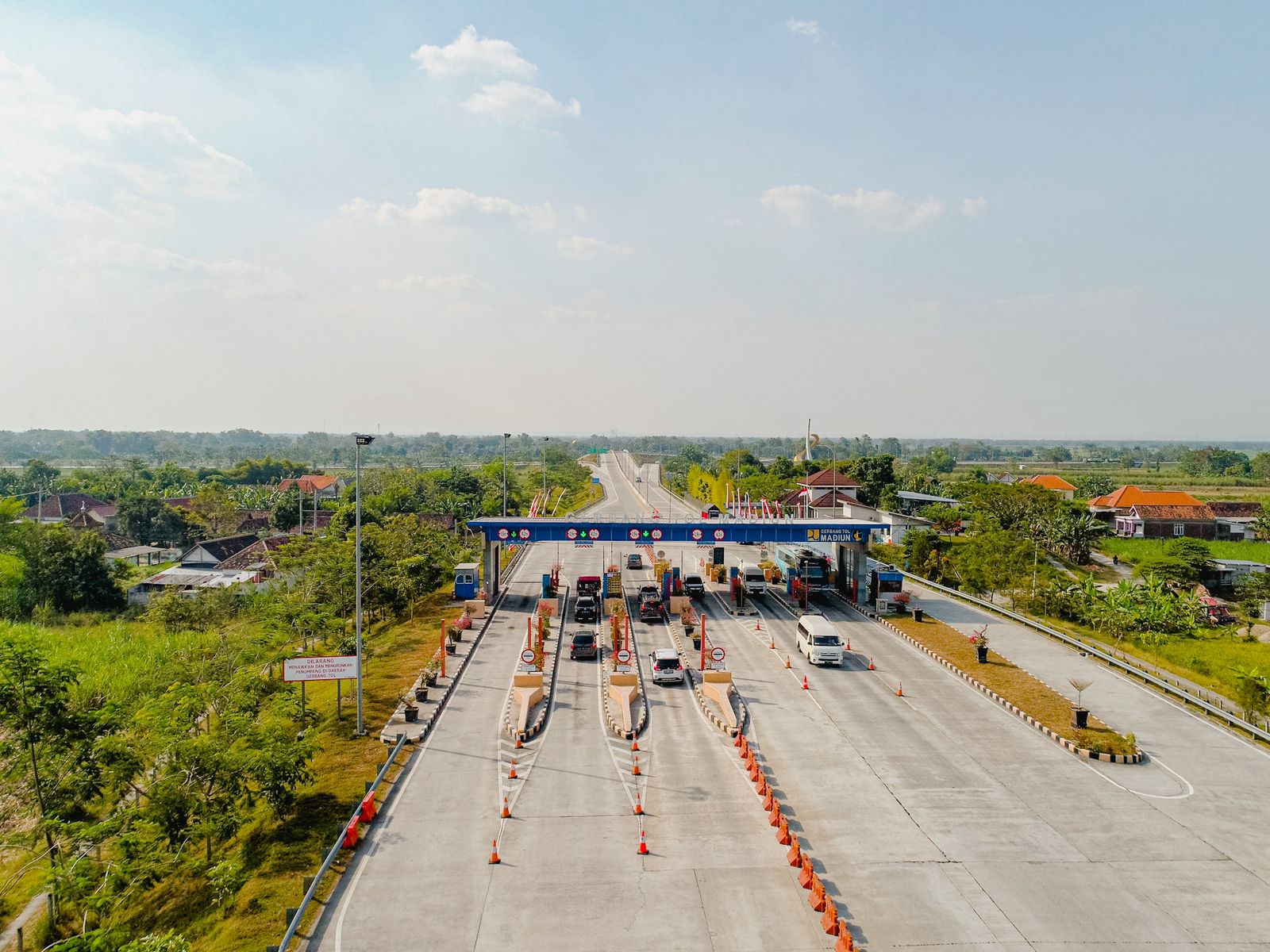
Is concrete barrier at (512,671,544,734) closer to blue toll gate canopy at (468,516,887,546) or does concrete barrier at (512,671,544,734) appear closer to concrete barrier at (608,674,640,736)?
concrete barrier at (608,674,640,736)

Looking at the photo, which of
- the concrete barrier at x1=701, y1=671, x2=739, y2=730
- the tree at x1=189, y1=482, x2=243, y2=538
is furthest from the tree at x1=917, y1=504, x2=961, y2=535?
the tree at x1=189, y1=482, x2=243, y2=538

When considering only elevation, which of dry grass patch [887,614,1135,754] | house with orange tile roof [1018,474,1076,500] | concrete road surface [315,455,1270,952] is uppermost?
house with orange tile roof [1018,474,1076,500]

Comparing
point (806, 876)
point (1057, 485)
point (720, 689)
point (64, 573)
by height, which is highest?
point (1057, 485)

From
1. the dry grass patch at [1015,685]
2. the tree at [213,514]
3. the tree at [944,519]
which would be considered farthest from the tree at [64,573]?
the tree at [944,519]

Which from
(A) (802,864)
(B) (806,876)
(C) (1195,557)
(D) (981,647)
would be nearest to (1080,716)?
(D) (981,647)

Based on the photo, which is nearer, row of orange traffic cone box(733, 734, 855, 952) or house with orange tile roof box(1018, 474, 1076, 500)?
row of orange traffic cone box(733, 734, 855, 952)

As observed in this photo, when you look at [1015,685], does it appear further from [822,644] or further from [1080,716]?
[822,644]
